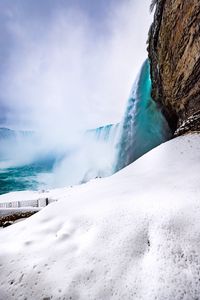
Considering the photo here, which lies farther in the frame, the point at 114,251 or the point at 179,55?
the point at 179,55

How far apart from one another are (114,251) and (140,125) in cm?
2924

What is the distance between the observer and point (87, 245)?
318 centimetres

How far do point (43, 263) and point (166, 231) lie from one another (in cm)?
180

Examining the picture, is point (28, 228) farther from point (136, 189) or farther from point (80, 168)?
point (80, 168)

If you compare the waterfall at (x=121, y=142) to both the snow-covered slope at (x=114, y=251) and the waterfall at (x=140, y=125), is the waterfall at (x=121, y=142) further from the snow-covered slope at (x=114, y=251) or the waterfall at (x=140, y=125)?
the snow-covered slope at (x=114, y=251)

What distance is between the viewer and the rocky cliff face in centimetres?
818

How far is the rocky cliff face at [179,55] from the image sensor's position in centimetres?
818

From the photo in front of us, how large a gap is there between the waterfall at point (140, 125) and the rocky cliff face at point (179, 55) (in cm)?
1563

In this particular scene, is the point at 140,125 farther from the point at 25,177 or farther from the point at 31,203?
the point at 25,177

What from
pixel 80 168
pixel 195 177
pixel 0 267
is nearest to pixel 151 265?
pixel 0 267

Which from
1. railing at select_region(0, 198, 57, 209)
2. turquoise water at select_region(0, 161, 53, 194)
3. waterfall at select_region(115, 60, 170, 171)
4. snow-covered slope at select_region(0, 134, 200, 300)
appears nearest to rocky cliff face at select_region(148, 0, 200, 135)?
snow-covered slope at select_region(0, 134, 200, 300)

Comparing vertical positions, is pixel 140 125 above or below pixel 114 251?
above

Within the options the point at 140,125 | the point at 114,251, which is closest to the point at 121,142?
the point at 140,125

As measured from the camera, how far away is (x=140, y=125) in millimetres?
31109
